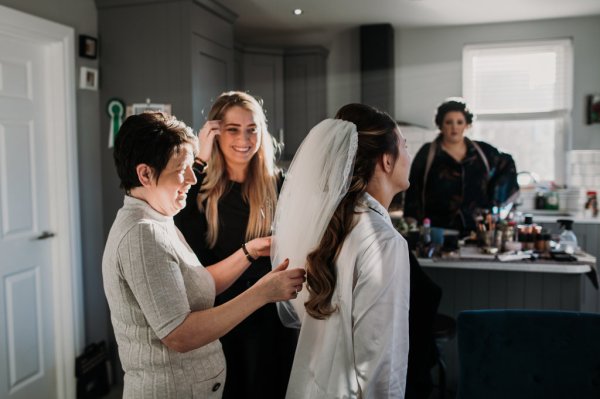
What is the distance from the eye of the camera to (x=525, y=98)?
544 cm

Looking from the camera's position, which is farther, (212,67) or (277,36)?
(277,36)

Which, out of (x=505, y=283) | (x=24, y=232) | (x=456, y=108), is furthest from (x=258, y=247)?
(x=456, y=108)

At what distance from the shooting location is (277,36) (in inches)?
222

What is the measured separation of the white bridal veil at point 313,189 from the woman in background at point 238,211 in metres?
0.57

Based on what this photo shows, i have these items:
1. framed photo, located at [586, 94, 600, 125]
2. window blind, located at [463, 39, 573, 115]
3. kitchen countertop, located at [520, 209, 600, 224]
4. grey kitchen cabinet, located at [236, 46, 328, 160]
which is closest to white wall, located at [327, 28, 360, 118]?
grey kitchen cabinet, located at [236, 46, 328, 160]

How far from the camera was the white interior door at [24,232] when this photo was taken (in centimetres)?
295

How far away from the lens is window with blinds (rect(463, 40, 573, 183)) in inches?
210

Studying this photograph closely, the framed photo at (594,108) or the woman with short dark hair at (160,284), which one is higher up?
the framed photo at (594,108)

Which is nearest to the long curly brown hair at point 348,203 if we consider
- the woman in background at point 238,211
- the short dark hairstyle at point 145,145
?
the short dark hairstyle at point 145,145

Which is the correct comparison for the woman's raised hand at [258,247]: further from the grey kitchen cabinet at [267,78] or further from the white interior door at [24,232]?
the grey kitchen cabinet at [267,78]

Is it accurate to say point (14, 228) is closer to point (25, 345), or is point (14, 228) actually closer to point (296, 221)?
point (25, 345)

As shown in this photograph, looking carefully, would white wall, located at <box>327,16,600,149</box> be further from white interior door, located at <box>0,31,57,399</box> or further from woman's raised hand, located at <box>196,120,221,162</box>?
woman's raised hand, located at <box>196,120,221,162</box>

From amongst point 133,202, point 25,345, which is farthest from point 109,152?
point 133,202

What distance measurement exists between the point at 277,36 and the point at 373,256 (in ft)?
15.6
